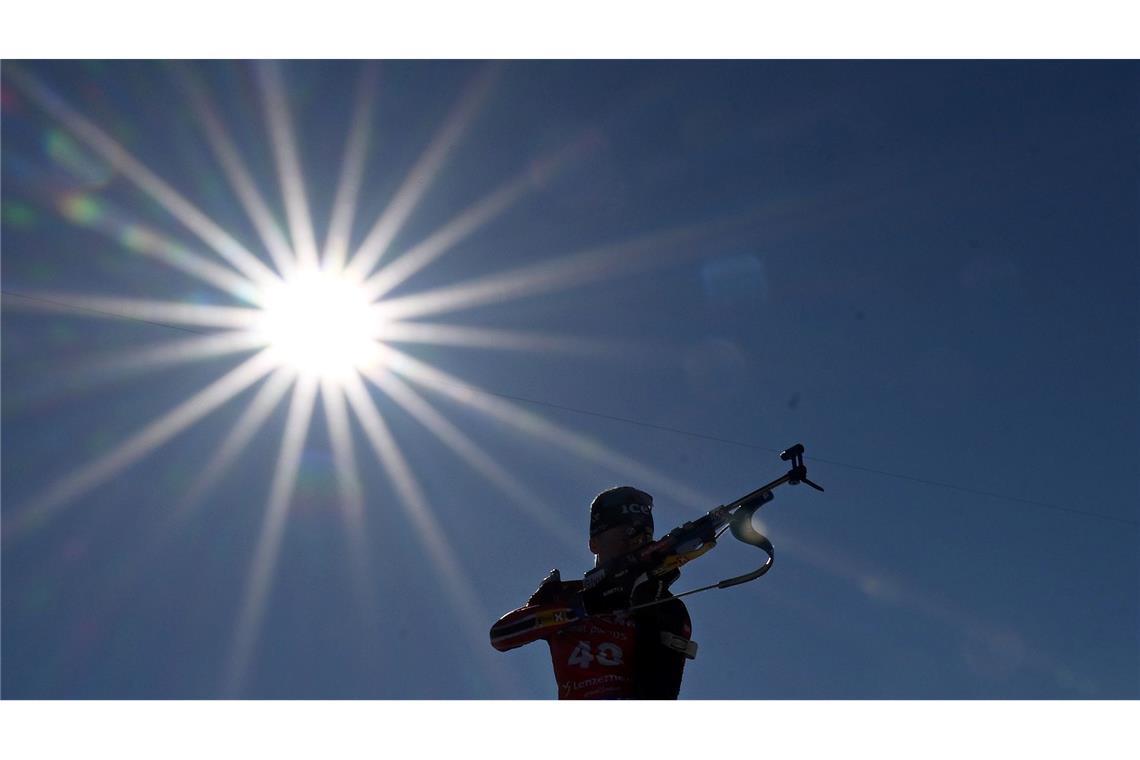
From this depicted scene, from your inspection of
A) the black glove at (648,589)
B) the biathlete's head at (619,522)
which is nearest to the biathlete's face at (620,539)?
the biathlete's head at (619,522)

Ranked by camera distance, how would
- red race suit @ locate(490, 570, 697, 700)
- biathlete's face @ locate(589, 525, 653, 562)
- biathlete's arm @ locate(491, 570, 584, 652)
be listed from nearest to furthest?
1. red race suit @ locate(490, 570, 697, 700)
2. biathlete's arm @ locate(491, 570, 584, 652)
3. biathlete's face @ locate(589, 525, 653, 562)

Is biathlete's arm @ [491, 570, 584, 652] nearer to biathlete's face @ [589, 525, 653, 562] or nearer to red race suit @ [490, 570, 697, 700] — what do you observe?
red race suit @ [490, 570, 697, 700]

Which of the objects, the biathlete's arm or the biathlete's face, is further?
the biathlete's face

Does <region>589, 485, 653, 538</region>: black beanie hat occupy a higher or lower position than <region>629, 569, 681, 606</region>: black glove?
higher

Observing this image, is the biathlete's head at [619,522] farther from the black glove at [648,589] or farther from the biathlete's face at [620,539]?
the black glove at [648,589]

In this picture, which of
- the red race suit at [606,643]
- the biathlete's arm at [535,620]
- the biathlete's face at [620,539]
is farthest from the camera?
the biathlete's face at [620,539]

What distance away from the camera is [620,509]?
711 centimetres

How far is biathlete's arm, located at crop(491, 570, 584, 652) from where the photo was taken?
21.4 ft

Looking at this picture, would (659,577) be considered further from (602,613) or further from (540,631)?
(540,631)

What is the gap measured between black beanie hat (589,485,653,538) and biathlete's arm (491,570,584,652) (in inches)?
25.7

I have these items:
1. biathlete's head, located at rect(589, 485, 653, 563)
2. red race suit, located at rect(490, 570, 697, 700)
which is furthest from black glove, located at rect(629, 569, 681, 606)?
biathlete's head, located at rect(589, 485, 653, 563)

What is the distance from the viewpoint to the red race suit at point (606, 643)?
20.7 ft

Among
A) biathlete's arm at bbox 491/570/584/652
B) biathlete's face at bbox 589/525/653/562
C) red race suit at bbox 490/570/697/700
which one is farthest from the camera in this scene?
biathlete's face at bbox 589/525/653/562
